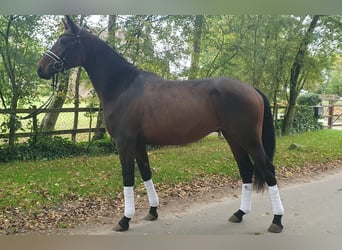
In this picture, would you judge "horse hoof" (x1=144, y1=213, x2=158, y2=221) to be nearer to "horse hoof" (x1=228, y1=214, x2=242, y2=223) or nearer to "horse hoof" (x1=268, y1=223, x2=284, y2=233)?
"horse hoof" (x1=228, y1=214, x2=242, y2=223)

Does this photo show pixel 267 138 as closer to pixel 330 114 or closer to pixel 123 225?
pixel 123 225

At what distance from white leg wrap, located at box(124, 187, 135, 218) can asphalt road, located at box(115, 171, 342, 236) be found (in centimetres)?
14

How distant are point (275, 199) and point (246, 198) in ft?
0.77

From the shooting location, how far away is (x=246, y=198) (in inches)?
95.6

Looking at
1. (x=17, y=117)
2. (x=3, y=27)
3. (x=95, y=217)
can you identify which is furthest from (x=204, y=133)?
(x=3, y=27)

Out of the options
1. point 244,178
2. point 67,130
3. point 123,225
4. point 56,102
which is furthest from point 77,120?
point 244,178

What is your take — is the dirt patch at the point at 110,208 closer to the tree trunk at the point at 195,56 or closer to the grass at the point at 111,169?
the grass at the point at 111,169

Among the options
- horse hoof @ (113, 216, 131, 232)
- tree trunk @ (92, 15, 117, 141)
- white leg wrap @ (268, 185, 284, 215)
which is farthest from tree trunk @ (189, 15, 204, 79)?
horse hoof @ (113, 216, 131, 232)

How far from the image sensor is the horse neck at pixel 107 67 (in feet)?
7.55

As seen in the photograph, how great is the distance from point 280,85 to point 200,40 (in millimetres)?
822

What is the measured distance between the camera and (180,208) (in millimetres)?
2607

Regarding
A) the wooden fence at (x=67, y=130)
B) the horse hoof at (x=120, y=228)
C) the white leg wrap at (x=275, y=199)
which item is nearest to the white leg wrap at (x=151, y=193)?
the horse hoof at (x=120, y=228)

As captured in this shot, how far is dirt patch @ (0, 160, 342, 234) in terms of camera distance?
234 centimetres

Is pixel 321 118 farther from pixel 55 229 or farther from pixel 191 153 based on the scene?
pixel 55 229
